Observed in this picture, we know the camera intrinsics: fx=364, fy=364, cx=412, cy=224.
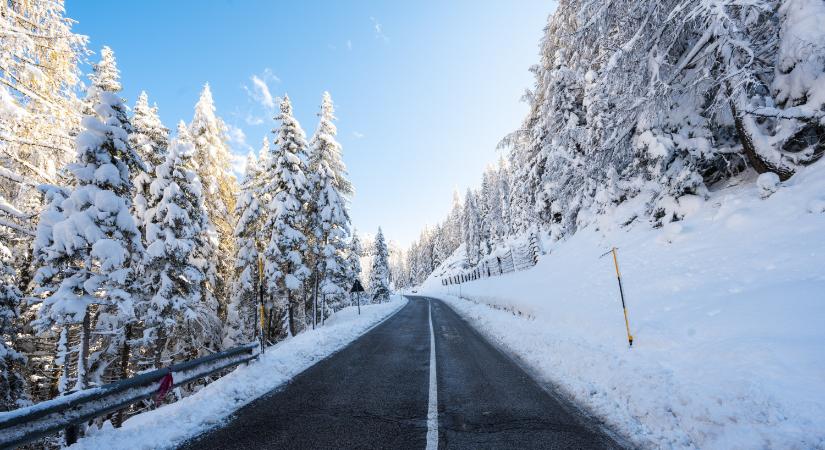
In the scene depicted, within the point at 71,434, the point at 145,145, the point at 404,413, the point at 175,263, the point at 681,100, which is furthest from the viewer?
the point at 145,145

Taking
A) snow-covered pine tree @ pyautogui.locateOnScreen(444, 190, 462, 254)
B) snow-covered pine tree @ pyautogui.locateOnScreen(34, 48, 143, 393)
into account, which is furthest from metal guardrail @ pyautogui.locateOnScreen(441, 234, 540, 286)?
snow-covered pine tree @ pyautogui.locateOnScreen(444, 190, 462, 254)

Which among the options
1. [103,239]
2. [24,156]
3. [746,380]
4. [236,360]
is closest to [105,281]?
[103,239]

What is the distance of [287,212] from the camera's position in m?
20.6

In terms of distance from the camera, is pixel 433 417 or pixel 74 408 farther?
pixel 433 417

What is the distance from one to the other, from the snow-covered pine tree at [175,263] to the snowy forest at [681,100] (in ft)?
55.2

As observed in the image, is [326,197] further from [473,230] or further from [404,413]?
[473,230]

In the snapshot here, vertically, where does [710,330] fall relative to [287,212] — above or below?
below

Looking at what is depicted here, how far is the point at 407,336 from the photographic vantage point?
13.5m

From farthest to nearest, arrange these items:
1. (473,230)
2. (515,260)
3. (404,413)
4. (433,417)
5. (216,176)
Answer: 1. (473,230)
2. (515,260)
3. (216,176)
4. (404,413)
5. (433,417)

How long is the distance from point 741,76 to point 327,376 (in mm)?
11463

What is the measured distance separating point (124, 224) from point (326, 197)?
13195 mm

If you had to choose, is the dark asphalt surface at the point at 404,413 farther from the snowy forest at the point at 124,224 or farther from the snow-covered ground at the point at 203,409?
the snowy forest at the point at 124,224

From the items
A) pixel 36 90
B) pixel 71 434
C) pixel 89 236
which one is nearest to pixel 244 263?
pixel 89 236

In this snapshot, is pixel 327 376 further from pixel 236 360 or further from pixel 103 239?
pixel 103 239
